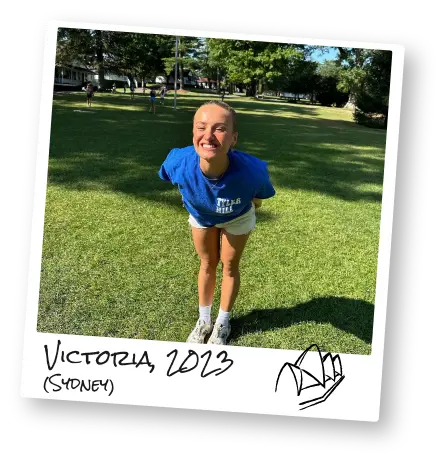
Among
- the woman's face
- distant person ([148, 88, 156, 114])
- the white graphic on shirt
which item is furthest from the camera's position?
distant person ([148, 88, 156, 114])

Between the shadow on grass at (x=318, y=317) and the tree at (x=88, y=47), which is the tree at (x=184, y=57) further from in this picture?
the shadow on grass at (x=318, y=317)

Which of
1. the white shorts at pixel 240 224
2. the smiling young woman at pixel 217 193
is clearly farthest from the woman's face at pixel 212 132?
the white shorts at pixel 240 224

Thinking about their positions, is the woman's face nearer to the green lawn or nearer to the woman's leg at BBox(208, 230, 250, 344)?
the green lawn

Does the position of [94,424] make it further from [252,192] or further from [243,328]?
[252,192]

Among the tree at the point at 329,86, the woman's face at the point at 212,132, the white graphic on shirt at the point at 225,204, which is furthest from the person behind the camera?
the tree at the point at 329,86

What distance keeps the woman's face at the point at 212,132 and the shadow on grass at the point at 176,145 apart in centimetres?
10

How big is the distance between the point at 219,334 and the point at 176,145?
0.70 meters

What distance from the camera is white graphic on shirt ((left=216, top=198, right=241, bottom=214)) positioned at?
127 centimetres

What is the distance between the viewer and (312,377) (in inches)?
54.9

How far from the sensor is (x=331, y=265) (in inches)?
70.7

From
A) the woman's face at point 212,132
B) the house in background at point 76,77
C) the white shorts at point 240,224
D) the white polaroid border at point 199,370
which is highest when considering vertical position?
the house in background at point 76,77

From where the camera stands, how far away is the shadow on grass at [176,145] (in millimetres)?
1427

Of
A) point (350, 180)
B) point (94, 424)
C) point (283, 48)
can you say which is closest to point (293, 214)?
point (350, 180)

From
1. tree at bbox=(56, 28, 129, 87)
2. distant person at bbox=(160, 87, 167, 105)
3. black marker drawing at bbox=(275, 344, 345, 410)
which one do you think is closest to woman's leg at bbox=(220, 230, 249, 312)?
black marker drawing at bbox=(275, 344, 345, 410)
